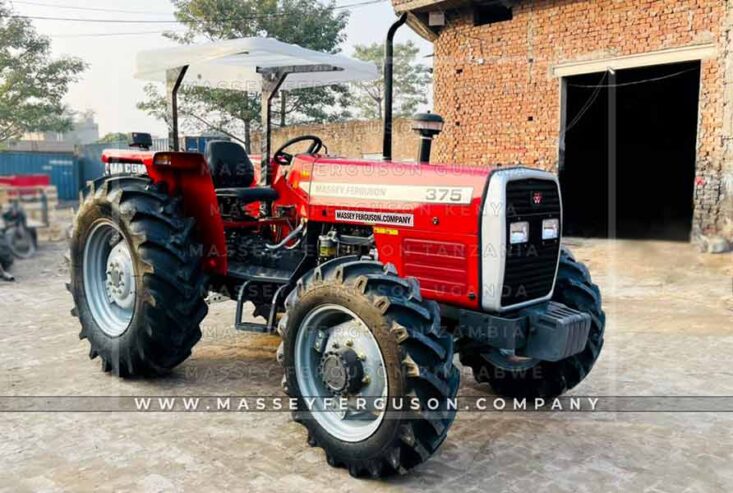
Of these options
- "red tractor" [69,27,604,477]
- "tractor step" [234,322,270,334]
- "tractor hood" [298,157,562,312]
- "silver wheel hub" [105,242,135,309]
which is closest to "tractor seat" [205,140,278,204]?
"red tractor" [69,27,604,477]

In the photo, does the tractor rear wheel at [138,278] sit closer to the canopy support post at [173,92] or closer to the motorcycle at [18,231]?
the canopy support post at [173,92]

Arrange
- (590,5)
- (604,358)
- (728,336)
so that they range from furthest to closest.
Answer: (590,5), (728,336), (604,358)

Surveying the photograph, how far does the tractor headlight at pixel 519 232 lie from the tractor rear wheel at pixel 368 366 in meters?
0.64

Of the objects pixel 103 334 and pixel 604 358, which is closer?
pixel 103 334

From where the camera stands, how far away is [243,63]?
5.05 meters

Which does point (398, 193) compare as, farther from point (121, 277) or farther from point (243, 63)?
point (121, 277)

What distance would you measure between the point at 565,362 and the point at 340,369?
1.61 m

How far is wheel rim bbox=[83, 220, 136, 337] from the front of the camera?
4.66 m

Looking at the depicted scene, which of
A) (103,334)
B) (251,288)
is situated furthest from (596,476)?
(103,334)

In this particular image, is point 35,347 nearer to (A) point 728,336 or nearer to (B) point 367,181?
(B) point 367,181

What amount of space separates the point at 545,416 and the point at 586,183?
42.4 ft

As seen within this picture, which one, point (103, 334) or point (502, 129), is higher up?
point (502, 129)

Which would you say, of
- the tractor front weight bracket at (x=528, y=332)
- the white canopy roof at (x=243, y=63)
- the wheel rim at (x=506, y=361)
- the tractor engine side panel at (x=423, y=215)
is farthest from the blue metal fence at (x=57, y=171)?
the wheel rim at (x=506, y=361)

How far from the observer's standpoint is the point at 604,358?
205 inches
